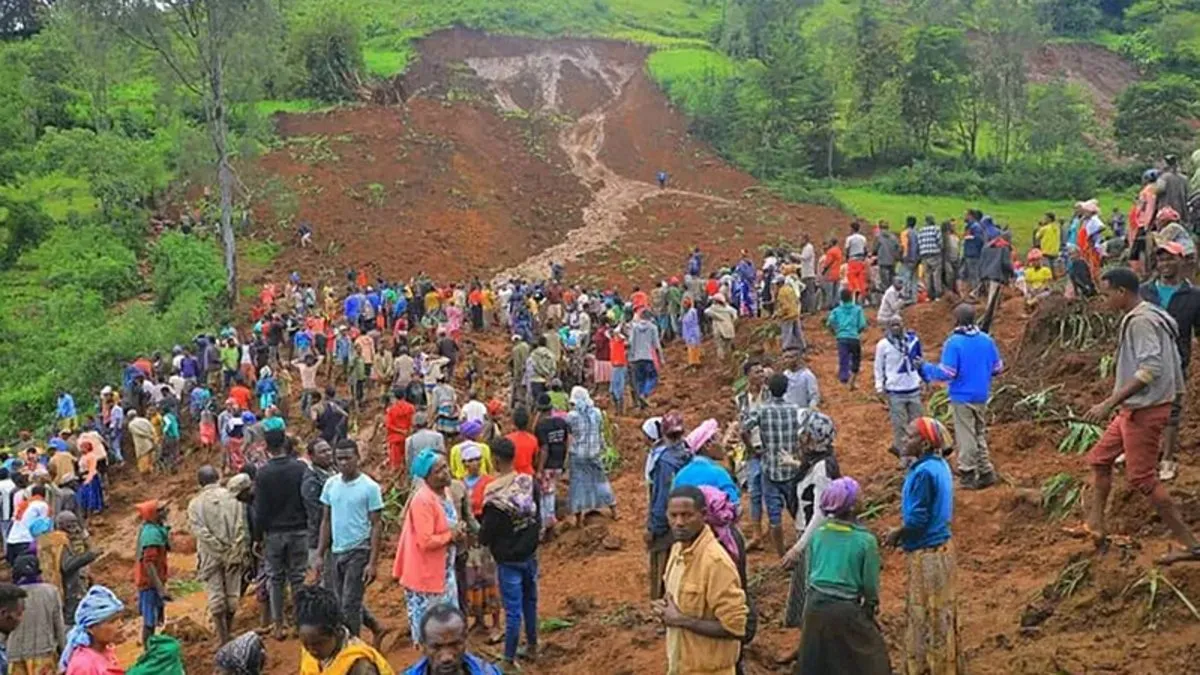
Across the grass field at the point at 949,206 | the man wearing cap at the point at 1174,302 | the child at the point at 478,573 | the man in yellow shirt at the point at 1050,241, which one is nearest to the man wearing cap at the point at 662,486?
the child at the point at 478,573

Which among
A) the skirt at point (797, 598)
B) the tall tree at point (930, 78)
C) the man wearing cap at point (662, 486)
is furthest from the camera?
the tall tree at point (930, 78)

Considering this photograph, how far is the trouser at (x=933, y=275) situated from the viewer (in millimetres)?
17094

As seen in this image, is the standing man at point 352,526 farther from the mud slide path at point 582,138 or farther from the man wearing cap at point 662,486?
the mud slide path at point 582,138

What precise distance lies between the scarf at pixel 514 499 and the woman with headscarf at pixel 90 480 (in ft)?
34.7

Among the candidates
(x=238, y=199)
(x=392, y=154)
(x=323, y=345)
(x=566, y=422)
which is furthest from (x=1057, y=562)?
(x=392, y=154)

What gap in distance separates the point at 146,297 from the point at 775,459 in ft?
81.1

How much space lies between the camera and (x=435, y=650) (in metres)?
3.91

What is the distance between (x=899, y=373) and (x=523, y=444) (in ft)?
11.0

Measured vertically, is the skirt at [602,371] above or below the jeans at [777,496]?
below

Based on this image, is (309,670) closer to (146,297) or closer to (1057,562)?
(1057,562)

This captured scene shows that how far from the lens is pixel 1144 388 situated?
578 cm

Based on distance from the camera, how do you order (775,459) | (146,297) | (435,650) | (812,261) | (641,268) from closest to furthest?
(435,650)
(775,459)
(812,261)
(146,297)
(641,268)

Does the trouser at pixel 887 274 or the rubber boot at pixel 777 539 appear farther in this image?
the trouser at pixel 887 274

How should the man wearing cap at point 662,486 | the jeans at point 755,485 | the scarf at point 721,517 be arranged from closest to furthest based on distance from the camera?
the scarf at point 721,517, the man wearing cap at point 662,486, the jeans at point 755,485
